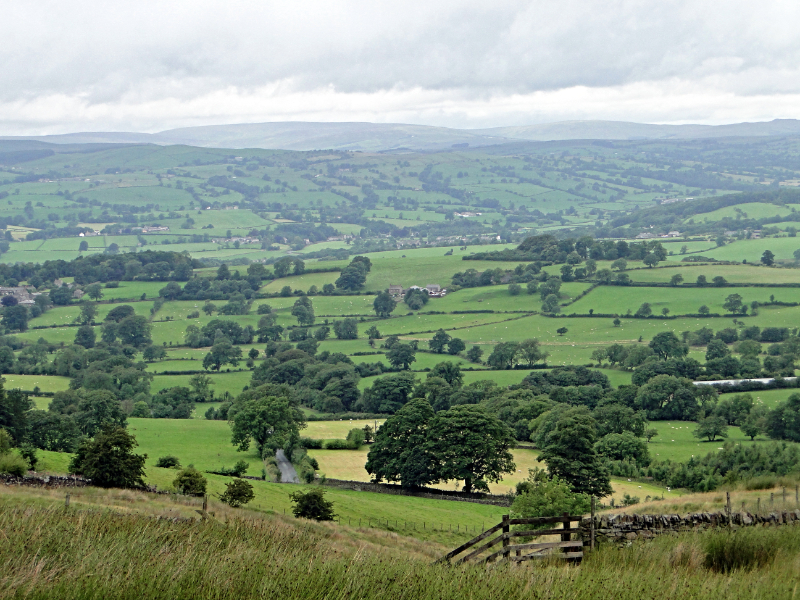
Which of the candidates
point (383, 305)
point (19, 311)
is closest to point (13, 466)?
point (383, 305)

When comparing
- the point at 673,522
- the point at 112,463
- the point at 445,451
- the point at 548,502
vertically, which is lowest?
the point at 445,451

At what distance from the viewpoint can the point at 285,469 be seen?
56.2 m

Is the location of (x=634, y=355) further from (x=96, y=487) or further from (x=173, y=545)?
(x=173, y=545)

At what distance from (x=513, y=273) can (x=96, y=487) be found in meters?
Answer: 121

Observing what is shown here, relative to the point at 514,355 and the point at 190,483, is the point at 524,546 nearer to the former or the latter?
the point at 190,483

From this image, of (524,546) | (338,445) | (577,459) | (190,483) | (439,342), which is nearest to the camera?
Answer: (524,546)

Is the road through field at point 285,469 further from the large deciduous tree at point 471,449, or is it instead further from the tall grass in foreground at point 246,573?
the tall grass in foreground at point 246,573

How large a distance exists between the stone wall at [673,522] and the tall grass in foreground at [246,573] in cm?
378

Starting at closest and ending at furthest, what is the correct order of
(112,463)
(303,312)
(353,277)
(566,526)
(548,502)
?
(566,526) → (548,502) → (112,463) → (303,312) → (353,277)

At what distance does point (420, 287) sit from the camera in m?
153

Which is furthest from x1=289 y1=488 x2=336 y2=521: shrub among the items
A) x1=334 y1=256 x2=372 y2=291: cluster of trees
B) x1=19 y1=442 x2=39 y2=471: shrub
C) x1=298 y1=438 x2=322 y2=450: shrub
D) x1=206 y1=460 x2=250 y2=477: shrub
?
x1=334 y1=256 x2=372 y2=291: cluster of trees

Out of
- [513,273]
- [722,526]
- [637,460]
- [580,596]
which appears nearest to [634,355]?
[637,460]

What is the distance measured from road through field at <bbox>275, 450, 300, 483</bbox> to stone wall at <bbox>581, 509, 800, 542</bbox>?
3909cm

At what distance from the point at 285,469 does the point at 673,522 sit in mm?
42398
